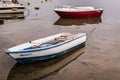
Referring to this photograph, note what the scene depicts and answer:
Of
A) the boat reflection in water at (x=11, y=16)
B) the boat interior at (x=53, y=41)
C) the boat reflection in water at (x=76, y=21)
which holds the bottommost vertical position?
the boat reflection in water at (x=76, y=21)

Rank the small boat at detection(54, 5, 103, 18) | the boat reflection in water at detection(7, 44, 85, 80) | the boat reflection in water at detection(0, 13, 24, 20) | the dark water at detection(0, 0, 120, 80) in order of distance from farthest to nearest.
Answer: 1. the boat reflection in water at detection(0, 13, 24, 20)
2. the small boat at detection(54, 5, 103, 18)
3. the dark water at detection(0, 0, 120, 80)
4. the boat reflection in water at detection(7, 44, 85, 80)

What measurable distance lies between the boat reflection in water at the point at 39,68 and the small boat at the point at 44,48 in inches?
15.5

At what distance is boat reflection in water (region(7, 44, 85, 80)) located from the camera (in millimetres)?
16641

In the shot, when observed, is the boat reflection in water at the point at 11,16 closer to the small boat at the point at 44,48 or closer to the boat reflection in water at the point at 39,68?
the small boat at the point at 44,48

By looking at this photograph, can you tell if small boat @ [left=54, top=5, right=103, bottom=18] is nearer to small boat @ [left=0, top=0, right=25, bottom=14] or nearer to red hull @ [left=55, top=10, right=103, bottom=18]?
red hull @ [left=55, top=10, right=103, bottom=18]

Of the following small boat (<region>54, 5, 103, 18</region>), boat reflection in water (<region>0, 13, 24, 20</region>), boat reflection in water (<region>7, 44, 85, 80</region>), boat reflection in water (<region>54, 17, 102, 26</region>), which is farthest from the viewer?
boat reflection in water (<region>0, 13, 24, 20</region>)

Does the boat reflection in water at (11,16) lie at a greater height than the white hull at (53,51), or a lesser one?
lesser

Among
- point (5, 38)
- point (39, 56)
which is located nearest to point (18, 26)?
point (5, 38)

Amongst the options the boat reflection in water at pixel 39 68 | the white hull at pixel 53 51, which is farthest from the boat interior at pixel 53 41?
the boat reflection in water at pixel 39 68

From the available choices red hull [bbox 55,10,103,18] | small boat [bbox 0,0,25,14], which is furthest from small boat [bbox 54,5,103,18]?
small boat [bbox 0,0,25,14]

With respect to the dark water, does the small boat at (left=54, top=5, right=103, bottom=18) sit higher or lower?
higher

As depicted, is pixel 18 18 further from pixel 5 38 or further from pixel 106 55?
pixel 106 55

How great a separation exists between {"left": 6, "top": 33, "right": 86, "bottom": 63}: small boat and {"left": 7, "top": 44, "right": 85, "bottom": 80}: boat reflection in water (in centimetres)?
39

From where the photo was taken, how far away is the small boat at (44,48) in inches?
696
